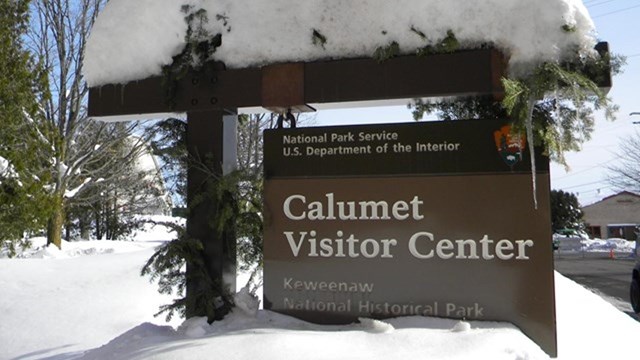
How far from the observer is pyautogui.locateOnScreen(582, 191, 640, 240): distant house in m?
60.9

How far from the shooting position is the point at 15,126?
1145 centimetres

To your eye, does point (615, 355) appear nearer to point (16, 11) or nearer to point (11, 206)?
point (11, 206)

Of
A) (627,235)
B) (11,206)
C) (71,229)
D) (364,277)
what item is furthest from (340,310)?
(627,235)

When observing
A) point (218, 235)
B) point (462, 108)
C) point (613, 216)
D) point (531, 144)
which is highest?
point (613, 216)

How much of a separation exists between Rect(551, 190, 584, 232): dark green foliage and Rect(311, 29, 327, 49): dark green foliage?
2005 inches

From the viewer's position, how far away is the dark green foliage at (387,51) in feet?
11.8

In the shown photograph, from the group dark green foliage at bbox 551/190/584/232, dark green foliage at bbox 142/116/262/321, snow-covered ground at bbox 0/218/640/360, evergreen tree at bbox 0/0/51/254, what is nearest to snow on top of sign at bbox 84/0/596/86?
dark green foliage at bbox 142/116/262/321

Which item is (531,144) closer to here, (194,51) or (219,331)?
(219,331)

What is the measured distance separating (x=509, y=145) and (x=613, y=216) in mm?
68366

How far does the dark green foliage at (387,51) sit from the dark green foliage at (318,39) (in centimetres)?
36

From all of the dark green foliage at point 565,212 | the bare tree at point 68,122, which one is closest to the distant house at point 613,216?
the dark green foliage at point 565,212

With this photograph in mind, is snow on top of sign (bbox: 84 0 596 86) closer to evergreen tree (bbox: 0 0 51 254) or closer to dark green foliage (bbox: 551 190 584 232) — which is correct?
evergreen tree (bbox: 0 0 51 254)

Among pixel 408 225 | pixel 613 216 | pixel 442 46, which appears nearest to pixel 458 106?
pixel 442 46

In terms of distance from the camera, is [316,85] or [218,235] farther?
[218,235]
